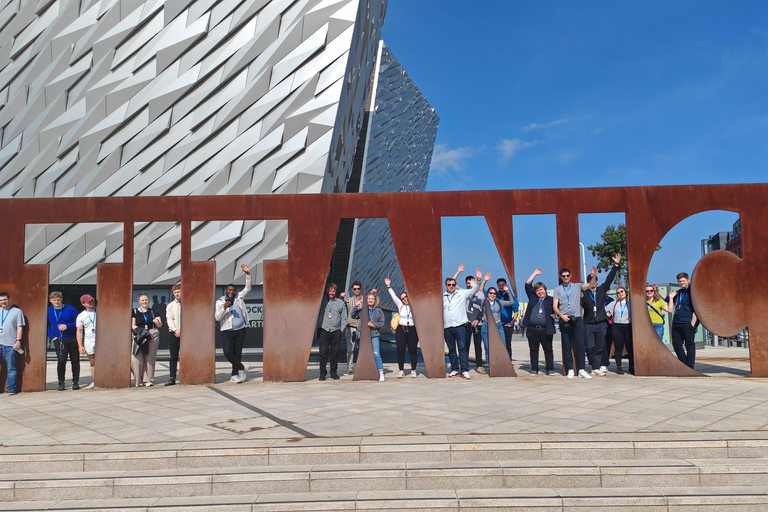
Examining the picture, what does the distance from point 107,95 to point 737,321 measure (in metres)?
16.3

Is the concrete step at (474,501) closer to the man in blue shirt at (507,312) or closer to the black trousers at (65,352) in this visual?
the black trousers at (65,352)

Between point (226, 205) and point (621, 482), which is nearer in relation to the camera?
point (621, 482)

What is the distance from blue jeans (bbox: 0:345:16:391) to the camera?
8.21 metres

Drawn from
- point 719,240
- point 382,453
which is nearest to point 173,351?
point 382,453

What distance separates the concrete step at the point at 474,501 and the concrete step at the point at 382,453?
1.16 ft

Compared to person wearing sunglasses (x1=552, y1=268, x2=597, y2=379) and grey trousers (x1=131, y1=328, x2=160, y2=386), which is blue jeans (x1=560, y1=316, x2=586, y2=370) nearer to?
person wearing sunglasses (x1=552, y1=268, x2=597, y2=379)

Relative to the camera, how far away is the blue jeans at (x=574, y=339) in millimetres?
8672

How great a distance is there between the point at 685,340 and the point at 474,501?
266 inches

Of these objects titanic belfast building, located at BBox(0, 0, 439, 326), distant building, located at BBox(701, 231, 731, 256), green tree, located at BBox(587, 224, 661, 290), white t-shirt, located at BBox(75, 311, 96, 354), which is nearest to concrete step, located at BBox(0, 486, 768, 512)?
white t-shirt, located at BBox(75, 311, 96, 354)

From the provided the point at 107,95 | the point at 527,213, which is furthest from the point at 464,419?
the point at 107,95

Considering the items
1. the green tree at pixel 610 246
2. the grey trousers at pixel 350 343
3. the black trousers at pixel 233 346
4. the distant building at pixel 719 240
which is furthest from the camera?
the distant building at pixel 719 240

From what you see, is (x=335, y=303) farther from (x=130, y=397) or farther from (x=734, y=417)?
(x=734, y=417)

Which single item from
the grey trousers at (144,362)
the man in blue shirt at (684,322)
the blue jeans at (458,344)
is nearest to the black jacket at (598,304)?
the man in blue shirt at (684,322)

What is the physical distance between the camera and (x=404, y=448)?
4328mm
